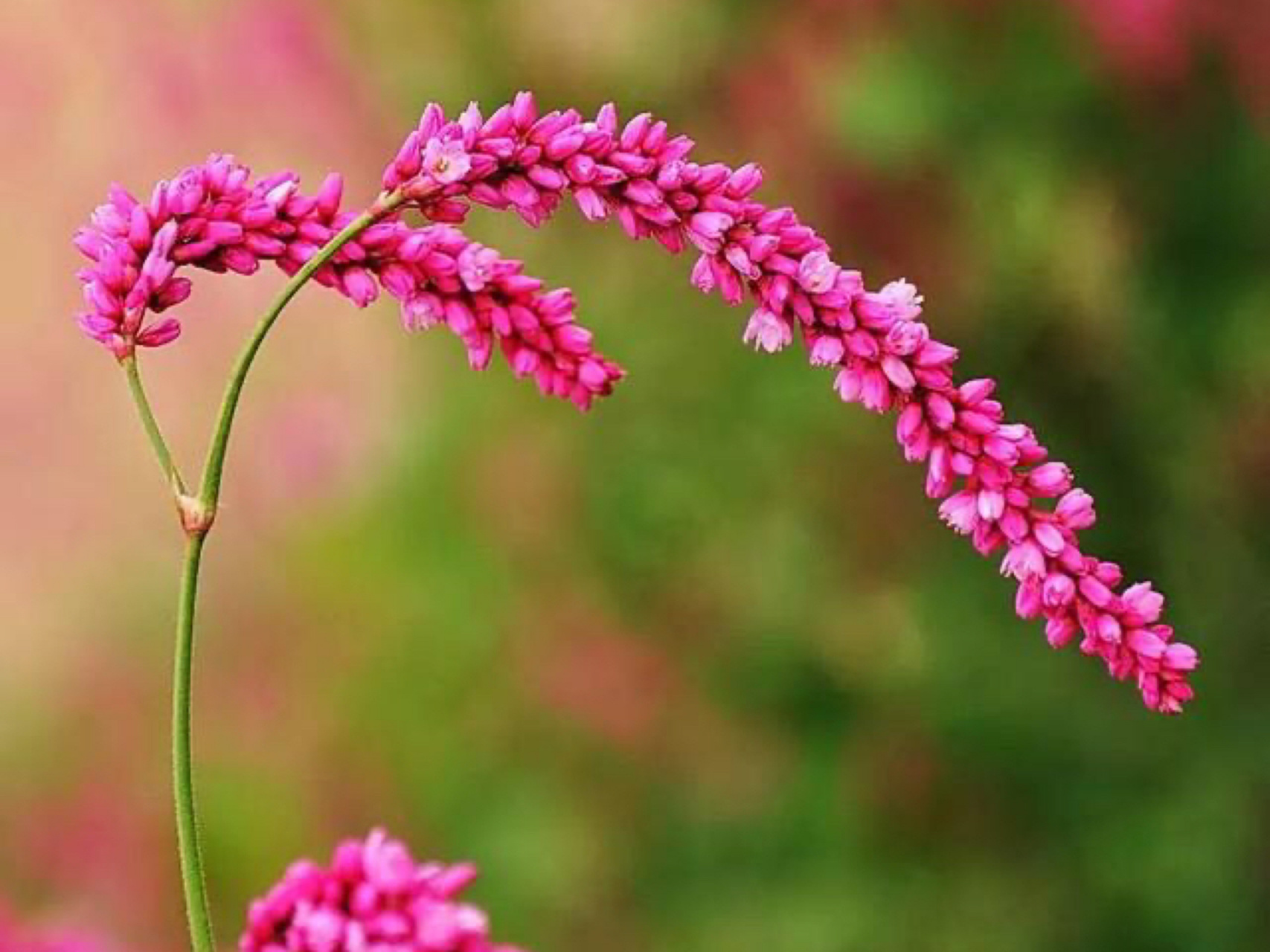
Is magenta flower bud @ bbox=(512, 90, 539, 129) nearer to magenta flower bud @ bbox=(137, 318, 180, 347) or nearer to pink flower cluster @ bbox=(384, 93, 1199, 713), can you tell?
pink flower cluster @ bbox=(384, 93, 1199, 713)

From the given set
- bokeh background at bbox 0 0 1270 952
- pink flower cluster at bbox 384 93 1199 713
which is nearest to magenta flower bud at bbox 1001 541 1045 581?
pink flower cluster at bbox 384 93 1199 713

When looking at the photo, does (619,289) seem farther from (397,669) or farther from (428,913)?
(428,913)

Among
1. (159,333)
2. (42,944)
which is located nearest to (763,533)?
(42,944)

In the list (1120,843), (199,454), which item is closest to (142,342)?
(1120,843)

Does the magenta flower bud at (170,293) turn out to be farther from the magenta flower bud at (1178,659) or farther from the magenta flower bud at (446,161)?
the magenta flower bud at (1178,659)

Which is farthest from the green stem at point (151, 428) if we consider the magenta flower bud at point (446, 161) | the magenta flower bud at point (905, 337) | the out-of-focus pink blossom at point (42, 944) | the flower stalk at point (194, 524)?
the out-of-focus pink blossom at point (42, 944)
